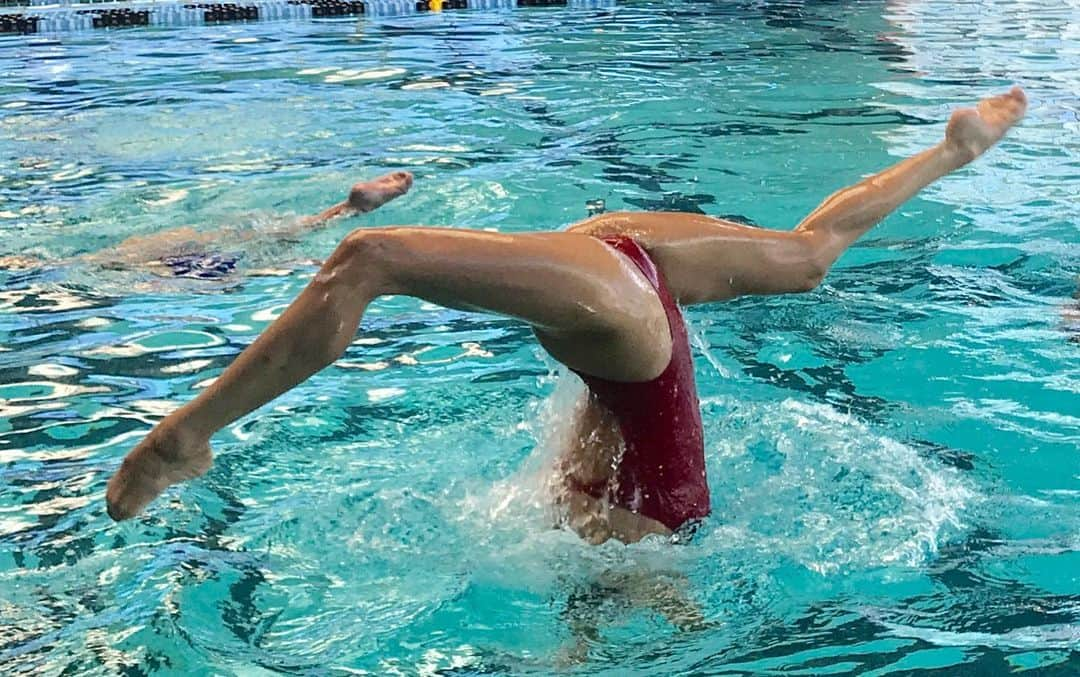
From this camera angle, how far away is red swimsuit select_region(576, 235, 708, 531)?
7.16 ft

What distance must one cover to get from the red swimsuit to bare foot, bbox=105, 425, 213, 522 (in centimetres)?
68

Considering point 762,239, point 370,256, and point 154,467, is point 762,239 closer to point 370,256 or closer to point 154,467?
point 370,256

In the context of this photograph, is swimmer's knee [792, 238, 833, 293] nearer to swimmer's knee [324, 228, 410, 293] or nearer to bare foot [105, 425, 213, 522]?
swimmer's knee [324, 228, 410, 293]

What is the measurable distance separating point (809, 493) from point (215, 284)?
2.62 m

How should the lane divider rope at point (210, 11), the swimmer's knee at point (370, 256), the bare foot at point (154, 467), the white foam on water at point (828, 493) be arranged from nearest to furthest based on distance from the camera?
the swimmer's knee at point (370, 256) < the bare foot at point (154, 467) < the white foam on water at point (828, 493) < the lane divider rope at point (210, 11)

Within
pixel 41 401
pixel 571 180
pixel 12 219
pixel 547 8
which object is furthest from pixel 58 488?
pixel 547 8

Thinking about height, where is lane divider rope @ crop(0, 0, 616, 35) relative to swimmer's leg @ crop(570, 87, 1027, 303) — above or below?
above

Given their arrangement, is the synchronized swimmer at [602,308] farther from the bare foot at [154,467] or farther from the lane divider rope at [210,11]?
the lane divider rope at [210,11]

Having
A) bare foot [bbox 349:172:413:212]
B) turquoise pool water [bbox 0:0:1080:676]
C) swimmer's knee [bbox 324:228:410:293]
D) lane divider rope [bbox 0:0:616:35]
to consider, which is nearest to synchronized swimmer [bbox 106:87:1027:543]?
swimmer's knee [bbox 324:228:410:293]

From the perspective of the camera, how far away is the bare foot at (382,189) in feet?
16.2

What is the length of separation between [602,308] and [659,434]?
1.49ft

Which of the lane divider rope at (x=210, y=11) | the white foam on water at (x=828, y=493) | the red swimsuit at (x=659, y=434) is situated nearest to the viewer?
the red swimsuit at (x=659, y=434)

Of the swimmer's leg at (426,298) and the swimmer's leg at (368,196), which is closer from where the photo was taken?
the swimmer's leg at (426,298)

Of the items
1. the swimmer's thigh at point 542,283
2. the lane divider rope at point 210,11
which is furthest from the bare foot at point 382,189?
the lane divider rope at point 210,11
